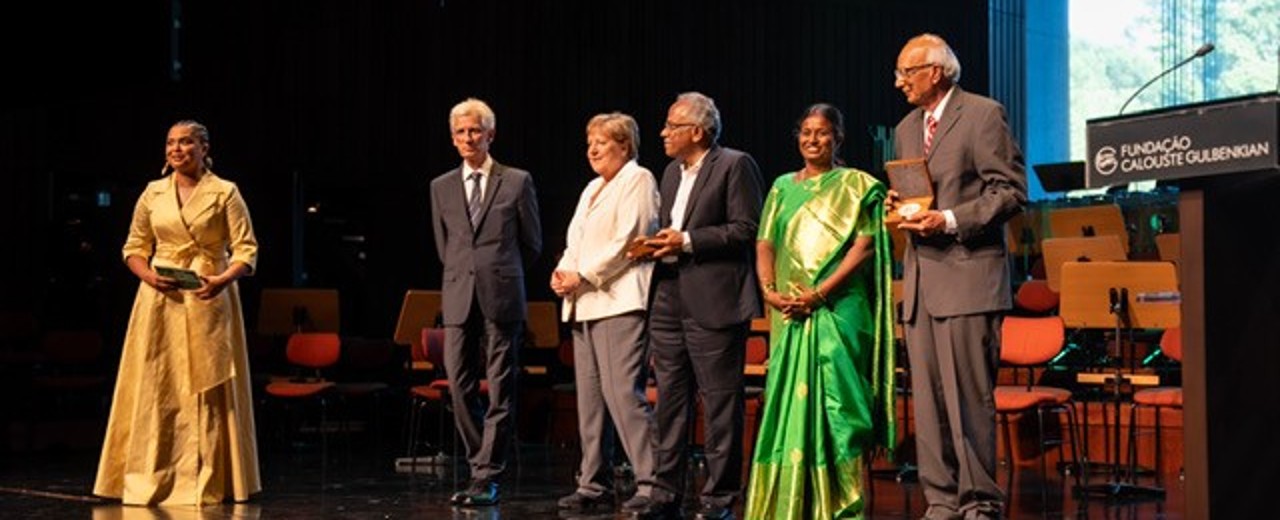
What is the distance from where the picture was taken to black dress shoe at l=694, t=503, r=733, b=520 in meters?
5.68

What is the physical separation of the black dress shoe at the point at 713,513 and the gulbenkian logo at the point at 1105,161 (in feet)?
8.25

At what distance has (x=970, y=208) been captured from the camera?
15.8 feet

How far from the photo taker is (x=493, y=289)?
257 inches

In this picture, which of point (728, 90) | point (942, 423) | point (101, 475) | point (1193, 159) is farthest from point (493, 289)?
point (728, 90)

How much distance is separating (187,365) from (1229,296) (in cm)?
447

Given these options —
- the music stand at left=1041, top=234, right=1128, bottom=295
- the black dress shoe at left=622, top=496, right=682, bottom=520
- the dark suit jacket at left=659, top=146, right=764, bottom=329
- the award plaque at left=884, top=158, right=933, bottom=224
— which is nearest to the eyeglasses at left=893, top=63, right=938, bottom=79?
the award plaque at left=884, top=158, right=933, bottom=224

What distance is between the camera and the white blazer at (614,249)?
19.3 feet

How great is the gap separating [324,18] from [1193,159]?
9.77m

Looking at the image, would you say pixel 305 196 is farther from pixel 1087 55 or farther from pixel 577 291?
pixel 1087 55

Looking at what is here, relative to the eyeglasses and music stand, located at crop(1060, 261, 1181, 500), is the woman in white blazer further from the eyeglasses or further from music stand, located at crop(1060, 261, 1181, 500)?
music stand, located at crop(1060, 261, 1181, 500)

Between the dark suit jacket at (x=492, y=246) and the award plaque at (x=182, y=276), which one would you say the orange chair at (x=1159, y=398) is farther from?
the award plaque at (x=182, y=276)

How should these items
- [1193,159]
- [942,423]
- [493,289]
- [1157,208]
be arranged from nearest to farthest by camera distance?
[1193,159] < [942,423] < [493,289] < [1157,208]

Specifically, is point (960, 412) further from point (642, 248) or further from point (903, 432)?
point (903, 432)

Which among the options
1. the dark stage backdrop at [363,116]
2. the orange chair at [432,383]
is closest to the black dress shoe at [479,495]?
the orange chair at [432,383]
